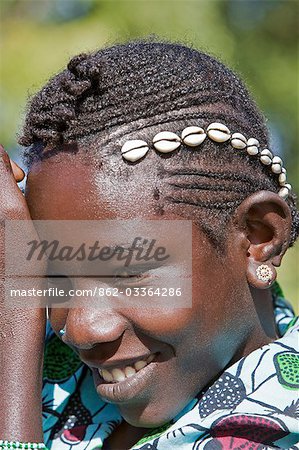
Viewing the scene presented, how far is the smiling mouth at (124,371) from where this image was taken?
188 cm

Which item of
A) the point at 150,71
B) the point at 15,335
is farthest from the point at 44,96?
the point at 15,335

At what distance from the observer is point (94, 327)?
183 cm

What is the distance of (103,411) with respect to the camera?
7.11 ft

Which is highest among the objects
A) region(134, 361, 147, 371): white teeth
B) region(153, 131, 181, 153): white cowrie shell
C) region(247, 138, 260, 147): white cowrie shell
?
region(247, 138, 260, 147): white cowrie shell

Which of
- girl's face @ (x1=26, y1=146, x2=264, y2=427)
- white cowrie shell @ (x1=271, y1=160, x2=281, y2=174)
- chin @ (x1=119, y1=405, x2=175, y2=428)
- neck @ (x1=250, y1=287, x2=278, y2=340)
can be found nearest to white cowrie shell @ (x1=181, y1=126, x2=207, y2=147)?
girl's face @ (x1=26, y1=146, x2=264, y2=427)

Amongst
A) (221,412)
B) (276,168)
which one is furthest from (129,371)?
(276,168)

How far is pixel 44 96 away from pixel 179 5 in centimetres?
525

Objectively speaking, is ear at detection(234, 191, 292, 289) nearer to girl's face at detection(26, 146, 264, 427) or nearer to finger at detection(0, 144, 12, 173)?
girl's face at detection(26, 146, 264, 427)

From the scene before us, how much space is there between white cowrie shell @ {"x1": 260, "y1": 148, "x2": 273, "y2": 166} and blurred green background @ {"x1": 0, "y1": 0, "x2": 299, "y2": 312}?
3.28 m

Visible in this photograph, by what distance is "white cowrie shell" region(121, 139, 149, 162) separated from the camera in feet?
6.00

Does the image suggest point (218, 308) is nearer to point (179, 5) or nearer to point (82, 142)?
point (82, 142)

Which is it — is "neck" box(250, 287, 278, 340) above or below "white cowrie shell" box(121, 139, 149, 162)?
below

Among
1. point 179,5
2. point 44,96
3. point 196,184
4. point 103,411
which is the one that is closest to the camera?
point 196,184

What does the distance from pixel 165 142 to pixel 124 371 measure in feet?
1.74
